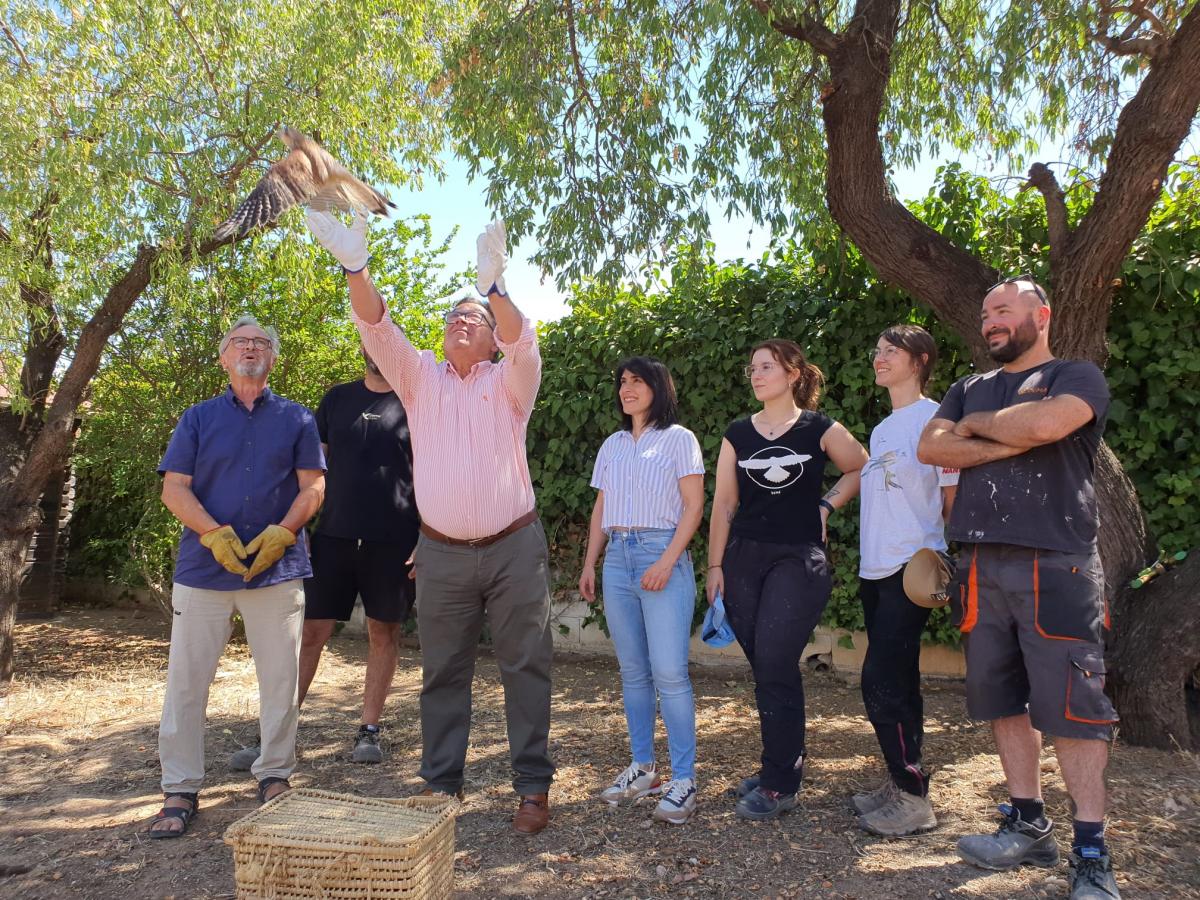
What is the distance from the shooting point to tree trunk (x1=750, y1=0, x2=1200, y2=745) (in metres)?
3.99

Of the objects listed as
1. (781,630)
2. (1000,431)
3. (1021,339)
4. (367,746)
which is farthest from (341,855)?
(1021,339)

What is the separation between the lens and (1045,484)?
108 inches

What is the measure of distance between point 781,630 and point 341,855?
168 cm

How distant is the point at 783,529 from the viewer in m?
3.34

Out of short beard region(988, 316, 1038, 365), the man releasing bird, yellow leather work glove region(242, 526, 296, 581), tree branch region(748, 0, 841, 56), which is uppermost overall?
tree branch region(748, 0, 841, 56)

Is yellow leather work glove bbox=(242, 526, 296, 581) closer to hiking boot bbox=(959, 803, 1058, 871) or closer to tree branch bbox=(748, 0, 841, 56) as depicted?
hiking boot bbox=(959, 803, 1058, 871)

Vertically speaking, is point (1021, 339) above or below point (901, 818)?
above

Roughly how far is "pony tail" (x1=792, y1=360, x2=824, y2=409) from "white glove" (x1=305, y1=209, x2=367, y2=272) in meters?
1.79

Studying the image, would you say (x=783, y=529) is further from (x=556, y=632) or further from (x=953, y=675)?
(x=556, y=632)

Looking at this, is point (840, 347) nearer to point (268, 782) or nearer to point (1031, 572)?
point (1031, 572)

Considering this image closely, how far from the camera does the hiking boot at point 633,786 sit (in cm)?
351

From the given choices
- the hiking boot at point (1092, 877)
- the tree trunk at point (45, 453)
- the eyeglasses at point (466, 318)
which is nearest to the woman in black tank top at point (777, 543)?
the hiking boot at point (1092, 877)

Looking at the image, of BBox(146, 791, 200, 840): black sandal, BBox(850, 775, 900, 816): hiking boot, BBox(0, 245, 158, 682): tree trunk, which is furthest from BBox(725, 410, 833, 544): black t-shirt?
BBox(0, 245, 158, 682): tree trunk

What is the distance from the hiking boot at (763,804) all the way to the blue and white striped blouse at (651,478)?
1.07 metres
